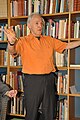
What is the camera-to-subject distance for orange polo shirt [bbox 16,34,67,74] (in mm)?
2416

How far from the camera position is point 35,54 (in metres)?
2.42

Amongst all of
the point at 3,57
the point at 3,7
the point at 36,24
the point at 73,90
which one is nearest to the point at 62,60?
the point at 73,90

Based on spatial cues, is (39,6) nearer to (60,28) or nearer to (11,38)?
(60,28)

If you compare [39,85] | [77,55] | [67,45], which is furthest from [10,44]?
[77,55]

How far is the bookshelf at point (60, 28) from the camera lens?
2898mm

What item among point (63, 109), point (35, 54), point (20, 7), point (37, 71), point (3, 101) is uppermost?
point (20, 7)

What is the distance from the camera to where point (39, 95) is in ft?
7.89

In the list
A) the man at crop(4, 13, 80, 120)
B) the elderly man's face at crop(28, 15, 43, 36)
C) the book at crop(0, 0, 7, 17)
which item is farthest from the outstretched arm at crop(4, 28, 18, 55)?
the book at crop(0, 0, 7, 17)

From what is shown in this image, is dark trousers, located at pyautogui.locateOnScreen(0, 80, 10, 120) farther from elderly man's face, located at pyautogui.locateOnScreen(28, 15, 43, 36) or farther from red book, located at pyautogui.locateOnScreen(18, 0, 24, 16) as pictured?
red book, located at pyautogui.locateOnScreen(18, 0, 24, 16)

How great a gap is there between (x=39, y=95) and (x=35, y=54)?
1.35 feet

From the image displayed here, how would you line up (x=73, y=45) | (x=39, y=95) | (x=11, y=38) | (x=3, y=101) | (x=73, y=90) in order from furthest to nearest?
(x=73, y=90)
(x=3, y=101)
(x=73, y=45)
(x=39, y=95)
(x=11, y=38)

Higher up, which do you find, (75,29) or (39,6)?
(39,6)

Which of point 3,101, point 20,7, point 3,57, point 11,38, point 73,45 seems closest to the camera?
point 11,38

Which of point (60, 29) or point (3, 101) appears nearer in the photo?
point (3, 101)
